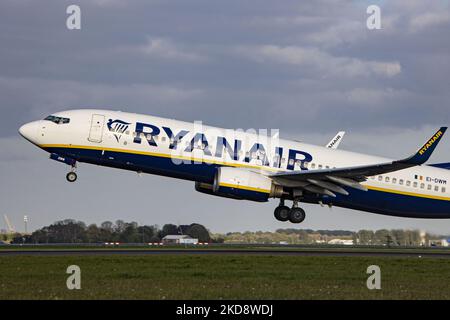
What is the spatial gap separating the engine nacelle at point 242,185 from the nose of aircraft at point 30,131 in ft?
34.3

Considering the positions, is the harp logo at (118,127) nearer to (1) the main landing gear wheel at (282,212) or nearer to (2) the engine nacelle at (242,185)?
(2) the engine nacelle at (242,185)

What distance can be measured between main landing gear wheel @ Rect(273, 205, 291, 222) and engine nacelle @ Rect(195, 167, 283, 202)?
297 cm

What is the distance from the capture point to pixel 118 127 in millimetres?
45438

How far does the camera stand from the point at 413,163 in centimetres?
4356

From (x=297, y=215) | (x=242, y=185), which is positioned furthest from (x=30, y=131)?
(x=297, y=215)

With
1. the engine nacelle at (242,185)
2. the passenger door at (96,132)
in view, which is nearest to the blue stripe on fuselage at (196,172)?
the passenger door at (96,132)

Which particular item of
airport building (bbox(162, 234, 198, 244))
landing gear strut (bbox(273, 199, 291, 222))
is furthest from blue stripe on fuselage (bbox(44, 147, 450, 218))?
airport building (bbox(162, 234, 198, 244))

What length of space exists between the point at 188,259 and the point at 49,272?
8630 mm

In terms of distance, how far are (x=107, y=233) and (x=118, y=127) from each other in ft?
79.6

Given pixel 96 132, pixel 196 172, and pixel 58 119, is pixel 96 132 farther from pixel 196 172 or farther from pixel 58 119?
pixel 196 172

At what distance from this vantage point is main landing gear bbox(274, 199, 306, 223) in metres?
50.2
